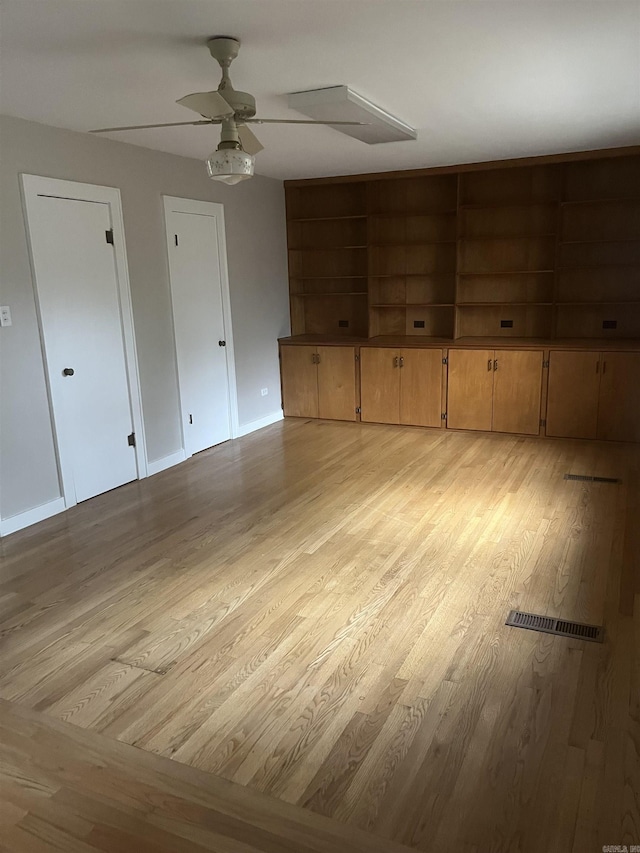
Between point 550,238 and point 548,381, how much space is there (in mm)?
1406

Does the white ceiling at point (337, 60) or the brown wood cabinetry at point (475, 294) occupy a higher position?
the white ceiling at point (337, 60)

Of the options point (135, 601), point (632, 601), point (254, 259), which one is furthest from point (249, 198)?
point (632, 601)

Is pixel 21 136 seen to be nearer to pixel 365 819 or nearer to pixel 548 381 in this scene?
pixel 365 819

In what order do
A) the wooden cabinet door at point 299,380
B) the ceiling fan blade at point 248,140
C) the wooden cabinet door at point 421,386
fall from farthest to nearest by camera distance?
the wooden cabinet door at point 299,380 < the wooden cabinet door at point 421,386 < the ceiling fan blade at point 248,140

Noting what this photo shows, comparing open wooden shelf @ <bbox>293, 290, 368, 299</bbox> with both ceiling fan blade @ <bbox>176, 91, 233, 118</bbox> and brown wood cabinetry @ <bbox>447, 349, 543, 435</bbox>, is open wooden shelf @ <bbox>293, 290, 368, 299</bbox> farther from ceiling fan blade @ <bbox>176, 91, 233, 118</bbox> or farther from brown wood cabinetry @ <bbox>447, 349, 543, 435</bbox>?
ceiling fan blade @ <bbox>176, 91, 233, 118</bbox>

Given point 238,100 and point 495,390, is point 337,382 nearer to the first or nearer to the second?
point 495,390

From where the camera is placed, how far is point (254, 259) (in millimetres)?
6121

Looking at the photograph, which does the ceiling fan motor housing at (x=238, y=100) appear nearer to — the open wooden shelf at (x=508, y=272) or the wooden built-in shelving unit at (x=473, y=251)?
the wooden built-in shelving unit at (x=473, y=251)

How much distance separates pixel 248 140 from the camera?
117 inches

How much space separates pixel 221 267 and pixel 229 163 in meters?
3.03

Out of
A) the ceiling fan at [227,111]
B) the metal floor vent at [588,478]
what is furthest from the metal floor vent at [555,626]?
the ceiling fan at [227,111]

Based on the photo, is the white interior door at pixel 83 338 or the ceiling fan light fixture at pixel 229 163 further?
the white interior door at pixel 83 338

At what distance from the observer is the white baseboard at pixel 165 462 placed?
497 centimetres

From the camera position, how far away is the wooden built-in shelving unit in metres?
5.63
